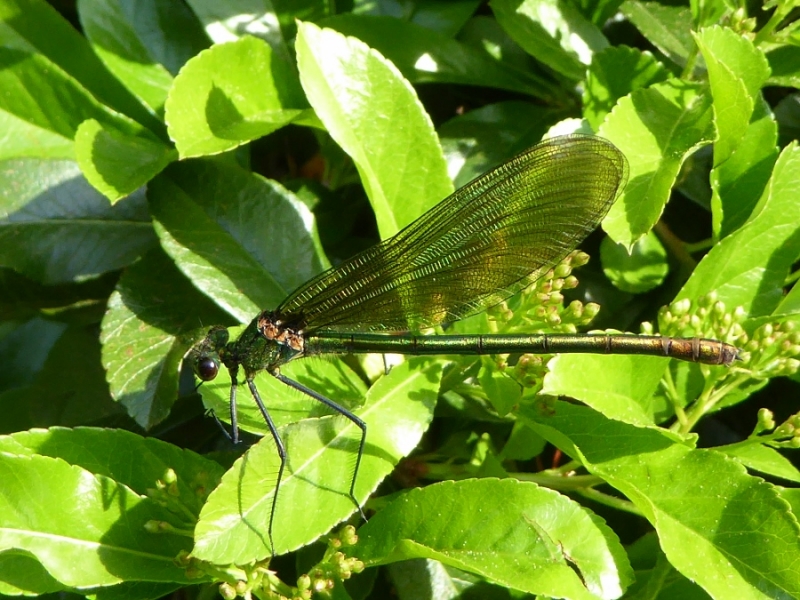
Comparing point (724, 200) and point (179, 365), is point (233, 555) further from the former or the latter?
point (724, 200)

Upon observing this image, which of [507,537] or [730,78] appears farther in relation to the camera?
[730,78]

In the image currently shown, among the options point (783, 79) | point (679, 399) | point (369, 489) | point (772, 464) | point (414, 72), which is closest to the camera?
point (369, 489)

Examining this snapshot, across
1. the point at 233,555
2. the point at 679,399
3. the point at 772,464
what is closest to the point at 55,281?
the point at 233,555

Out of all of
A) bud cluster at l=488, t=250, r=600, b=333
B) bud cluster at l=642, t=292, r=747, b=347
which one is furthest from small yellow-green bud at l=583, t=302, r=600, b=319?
bud cluster at l=642, t=292, r=747, b=347

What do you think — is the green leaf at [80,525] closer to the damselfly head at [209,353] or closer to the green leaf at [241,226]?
the damselfly head at [209,353]

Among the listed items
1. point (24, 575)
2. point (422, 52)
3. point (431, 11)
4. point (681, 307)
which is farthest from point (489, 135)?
point (24, 575)

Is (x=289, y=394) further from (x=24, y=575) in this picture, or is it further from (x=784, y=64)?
(x=784, y=64)
